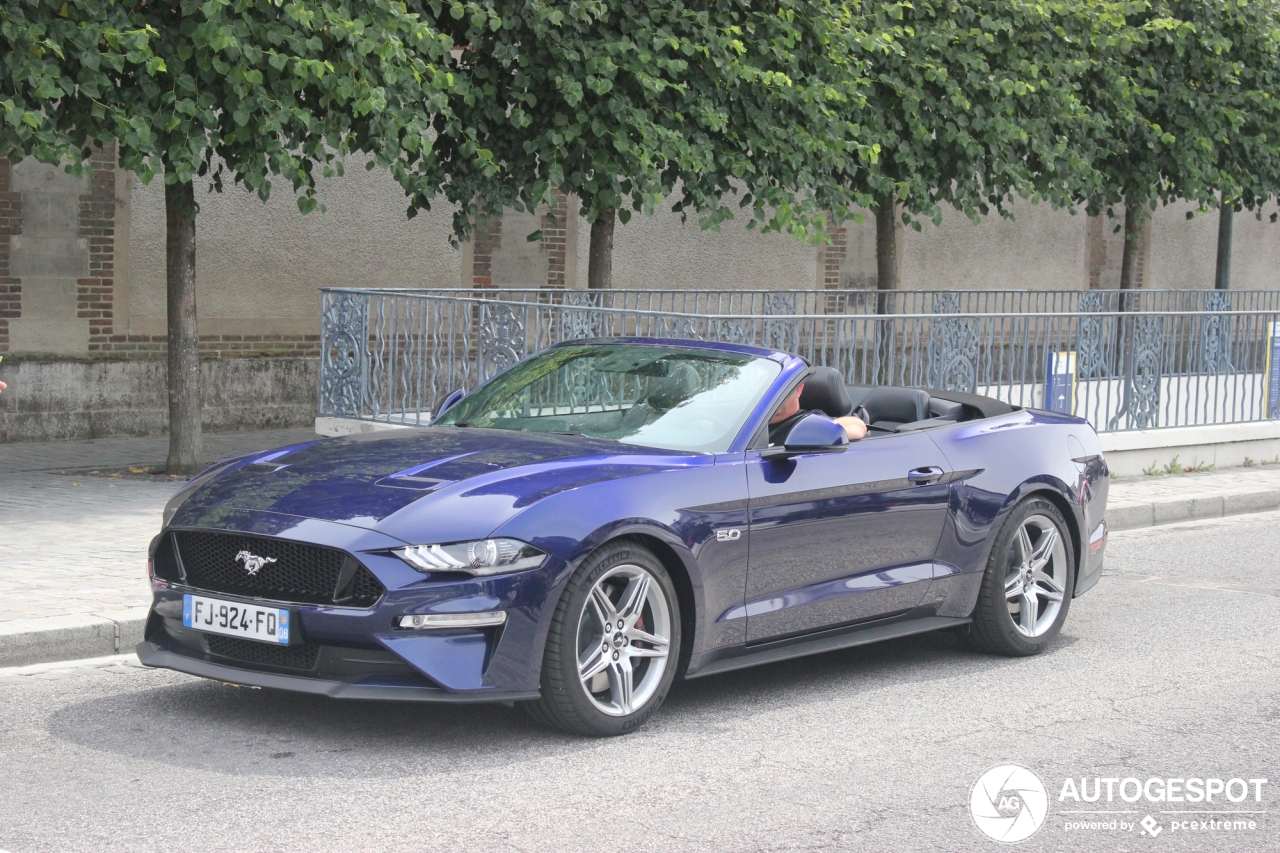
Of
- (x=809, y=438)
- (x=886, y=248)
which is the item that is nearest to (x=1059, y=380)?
(x=886, y=248)

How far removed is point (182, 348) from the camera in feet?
43.1

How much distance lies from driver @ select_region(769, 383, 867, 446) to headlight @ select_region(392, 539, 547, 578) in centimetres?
155

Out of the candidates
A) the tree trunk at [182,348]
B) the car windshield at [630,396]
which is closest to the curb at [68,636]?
the car windshield at [630,396]

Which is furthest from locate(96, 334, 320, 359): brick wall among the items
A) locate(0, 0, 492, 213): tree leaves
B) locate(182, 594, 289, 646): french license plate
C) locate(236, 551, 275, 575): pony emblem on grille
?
locate(236, 551, 275, 575): pony emblem on grille

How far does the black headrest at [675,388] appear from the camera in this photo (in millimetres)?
6859

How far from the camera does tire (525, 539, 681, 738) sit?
18.8ft

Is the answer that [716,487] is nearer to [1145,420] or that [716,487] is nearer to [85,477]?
[85,477]

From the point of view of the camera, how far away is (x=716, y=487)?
6.28 meters

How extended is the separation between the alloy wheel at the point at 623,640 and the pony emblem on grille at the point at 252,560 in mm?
1099

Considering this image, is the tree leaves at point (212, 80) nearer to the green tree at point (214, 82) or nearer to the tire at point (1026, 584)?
the green tree at point (214, 82)

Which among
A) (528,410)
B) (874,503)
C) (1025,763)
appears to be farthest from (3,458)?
(1025,763)

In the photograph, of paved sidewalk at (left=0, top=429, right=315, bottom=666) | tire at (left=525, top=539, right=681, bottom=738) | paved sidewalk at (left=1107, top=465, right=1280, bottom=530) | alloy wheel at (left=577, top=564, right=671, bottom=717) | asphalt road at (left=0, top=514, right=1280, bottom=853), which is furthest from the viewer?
paved sidewalk at (left=1107, top=465, right=1280, bottom=530)

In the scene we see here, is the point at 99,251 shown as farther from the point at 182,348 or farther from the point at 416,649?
the point at 416,649

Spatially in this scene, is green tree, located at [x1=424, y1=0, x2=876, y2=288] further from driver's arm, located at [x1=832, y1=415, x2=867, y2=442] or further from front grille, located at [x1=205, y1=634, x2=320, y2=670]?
front grille, located at [x1=205, y1=634, x2=320, y2=670]
